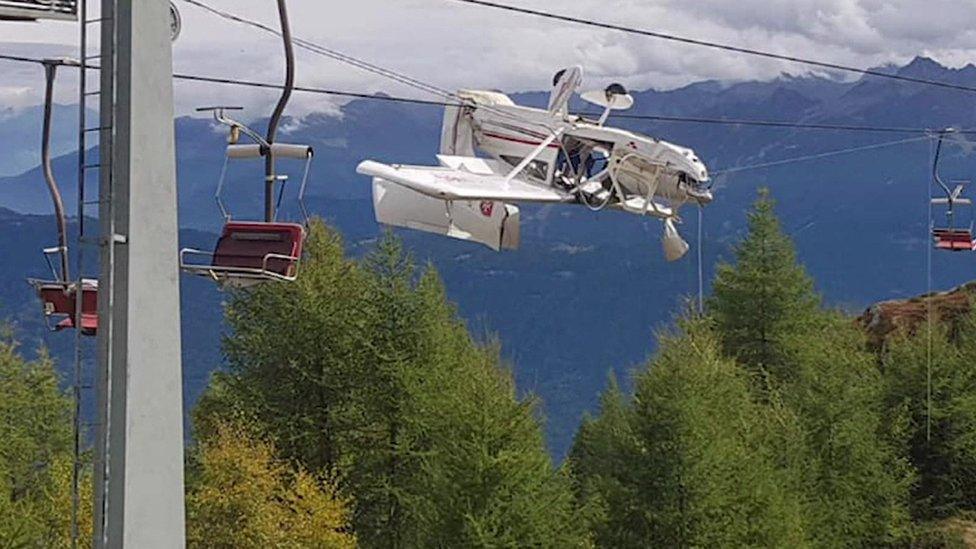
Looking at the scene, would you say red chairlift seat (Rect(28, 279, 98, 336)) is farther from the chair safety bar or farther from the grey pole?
the grey pole

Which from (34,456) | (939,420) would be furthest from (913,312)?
(34,456)

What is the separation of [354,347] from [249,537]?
10060mm

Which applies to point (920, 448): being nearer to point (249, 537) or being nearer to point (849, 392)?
point (849, 392)

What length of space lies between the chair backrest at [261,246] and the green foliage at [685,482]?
20849 mm

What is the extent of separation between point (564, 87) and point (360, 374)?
76.1ft

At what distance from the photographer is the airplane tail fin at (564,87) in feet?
63.3

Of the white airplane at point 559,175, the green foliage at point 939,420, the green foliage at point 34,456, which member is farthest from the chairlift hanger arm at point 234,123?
the green foliage at point 939,420

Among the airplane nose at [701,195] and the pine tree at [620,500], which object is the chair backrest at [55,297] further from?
the pine tree at [620,500]

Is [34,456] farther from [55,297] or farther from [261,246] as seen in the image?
[261,246]

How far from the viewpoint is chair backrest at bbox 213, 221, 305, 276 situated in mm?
12445

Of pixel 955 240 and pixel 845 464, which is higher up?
pixel 955 240

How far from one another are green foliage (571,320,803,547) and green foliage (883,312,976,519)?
33.2ft

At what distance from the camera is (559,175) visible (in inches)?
730

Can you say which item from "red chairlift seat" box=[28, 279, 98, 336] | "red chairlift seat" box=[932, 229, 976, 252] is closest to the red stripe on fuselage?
"red chairlift seat" box=[28, 279, 98, 336]
